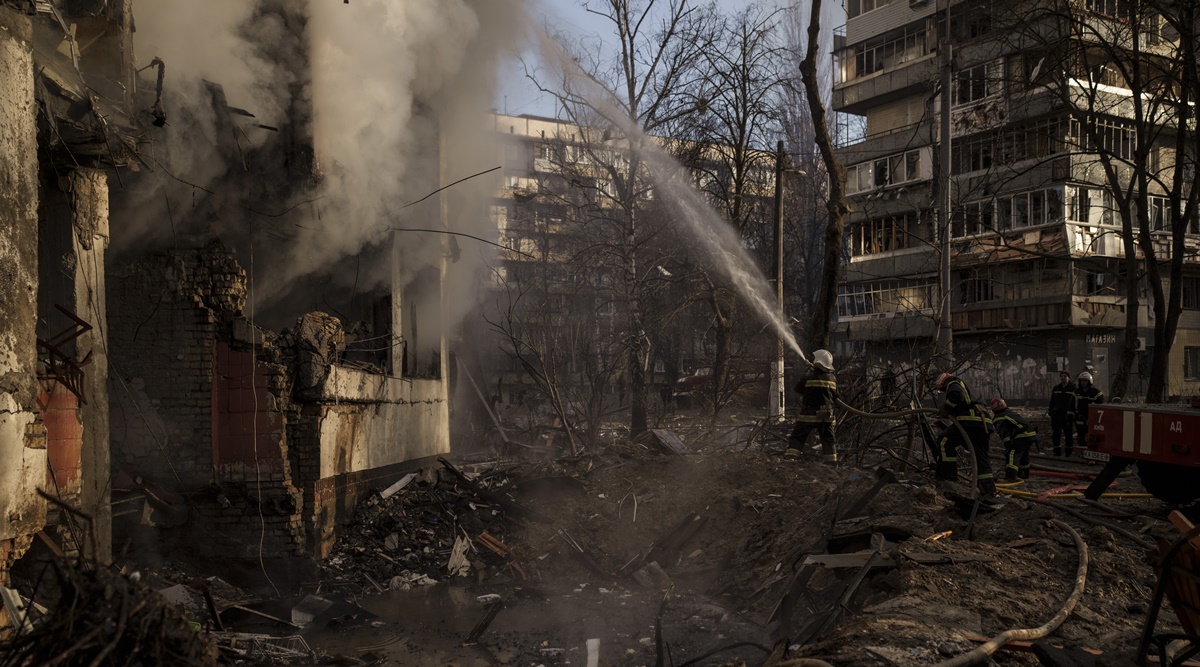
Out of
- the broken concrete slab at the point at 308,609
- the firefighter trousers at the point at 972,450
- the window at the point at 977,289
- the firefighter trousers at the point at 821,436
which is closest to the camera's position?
the broken concrete slab at the point at 308,609

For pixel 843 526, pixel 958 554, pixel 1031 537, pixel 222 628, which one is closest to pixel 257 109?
→ pixel 222 628

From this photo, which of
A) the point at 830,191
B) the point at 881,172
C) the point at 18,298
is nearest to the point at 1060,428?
the point at 830,191

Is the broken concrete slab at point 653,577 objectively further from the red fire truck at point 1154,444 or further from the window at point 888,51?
the window at point 888,51

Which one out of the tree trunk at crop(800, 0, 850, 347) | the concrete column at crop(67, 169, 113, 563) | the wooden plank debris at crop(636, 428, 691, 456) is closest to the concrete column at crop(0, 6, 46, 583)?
the concrete column at crop(67, 169, 113, 563)

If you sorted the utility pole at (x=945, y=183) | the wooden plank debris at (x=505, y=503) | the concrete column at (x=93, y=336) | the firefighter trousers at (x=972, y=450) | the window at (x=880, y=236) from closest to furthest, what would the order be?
the concrete column at (x=93, y=336), the firefighter trousers at (x=972, y=450), the wooden plank debris at (x=505, y=503), the utility pole at (x=945, y=183), the window at (x=880, y=236)

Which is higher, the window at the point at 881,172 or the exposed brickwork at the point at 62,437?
the window at the point at 881,172

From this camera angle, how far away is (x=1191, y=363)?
36344mm

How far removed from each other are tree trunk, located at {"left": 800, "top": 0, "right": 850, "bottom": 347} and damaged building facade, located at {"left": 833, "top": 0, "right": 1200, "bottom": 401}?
54.6ft

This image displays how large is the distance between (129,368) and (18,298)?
9.75 feet

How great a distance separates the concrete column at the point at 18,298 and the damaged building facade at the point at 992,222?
26.2m

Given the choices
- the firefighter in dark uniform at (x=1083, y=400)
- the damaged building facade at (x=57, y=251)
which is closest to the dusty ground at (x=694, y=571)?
the damaged building facade at (x=57, y=251)

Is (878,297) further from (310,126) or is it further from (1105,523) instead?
(310,126)

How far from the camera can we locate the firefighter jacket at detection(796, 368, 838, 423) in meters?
11.8

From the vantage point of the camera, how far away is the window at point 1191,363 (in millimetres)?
35781
